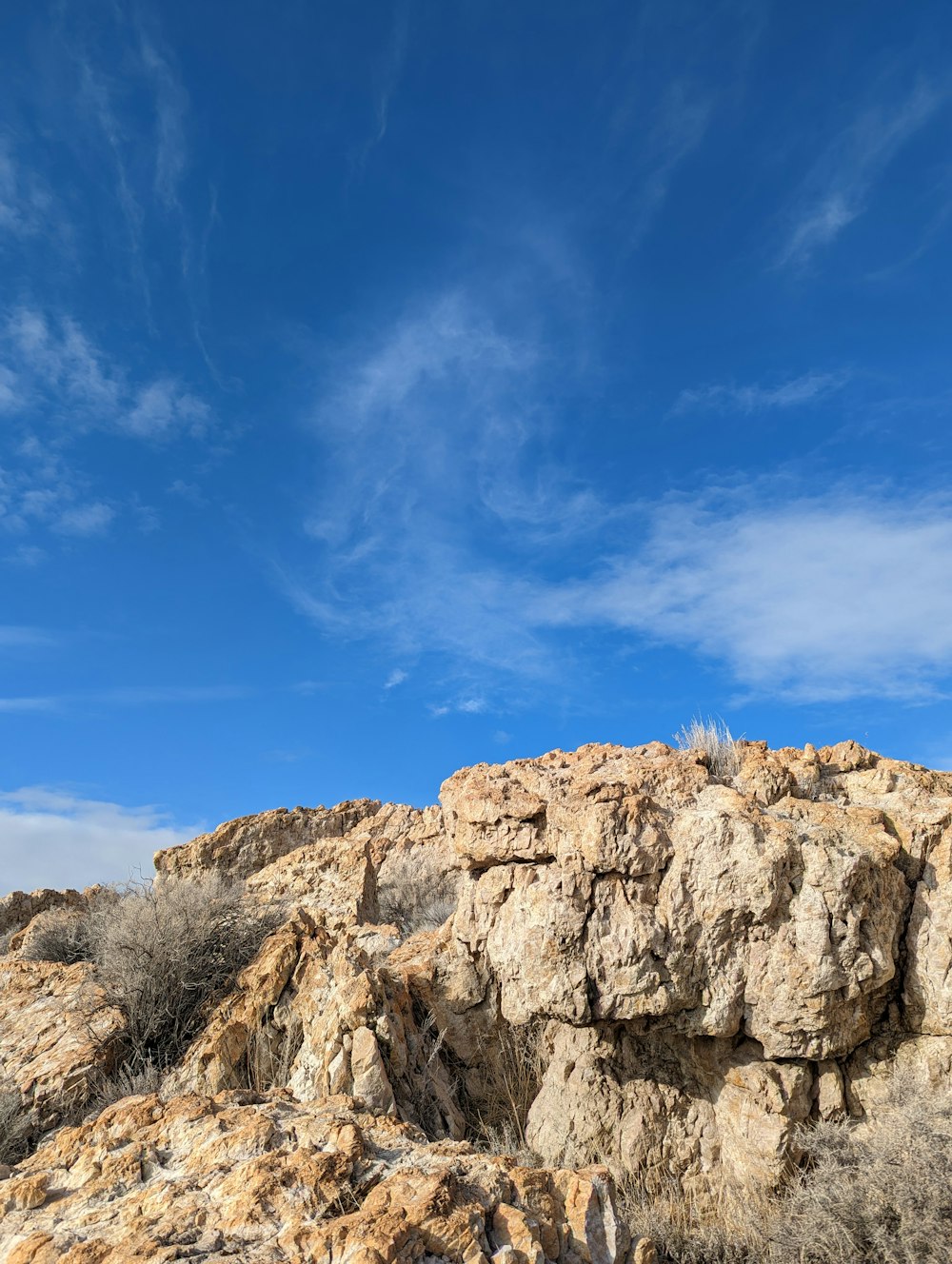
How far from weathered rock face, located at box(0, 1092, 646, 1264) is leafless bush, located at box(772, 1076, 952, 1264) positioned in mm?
1715

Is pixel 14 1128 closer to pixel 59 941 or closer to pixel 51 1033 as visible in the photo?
pixel 51 1033

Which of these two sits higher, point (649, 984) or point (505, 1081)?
point (649, 984)

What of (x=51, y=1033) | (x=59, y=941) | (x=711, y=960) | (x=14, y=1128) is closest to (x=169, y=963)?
(x=51, y=1033)

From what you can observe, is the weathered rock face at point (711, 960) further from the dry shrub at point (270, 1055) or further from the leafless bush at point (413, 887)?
the leafless bush at point (413, 887)

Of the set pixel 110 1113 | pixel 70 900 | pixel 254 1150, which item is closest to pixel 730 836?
pixel 254 1150

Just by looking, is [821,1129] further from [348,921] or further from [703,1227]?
[348,921]

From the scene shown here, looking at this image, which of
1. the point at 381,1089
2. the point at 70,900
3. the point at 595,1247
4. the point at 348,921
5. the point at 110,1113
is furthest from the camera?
the point at 70,900

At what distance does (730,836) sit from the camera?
21.5 feet

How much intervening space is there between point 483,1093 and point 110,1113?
3.45m

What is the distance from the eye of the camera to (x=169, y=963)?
7.72m

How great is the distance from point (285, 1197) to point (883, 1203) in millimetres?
3575

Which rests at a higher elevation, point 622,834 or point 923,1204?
point 622,834

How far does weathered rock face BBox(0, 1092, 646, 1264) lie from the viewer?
348cm

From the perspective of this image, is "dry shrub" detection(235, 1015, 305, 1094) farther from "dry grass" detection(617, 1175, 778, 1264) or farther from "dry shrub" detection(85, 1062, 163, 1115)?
"dry grass" detection(617, 1175, 778, 1264)
